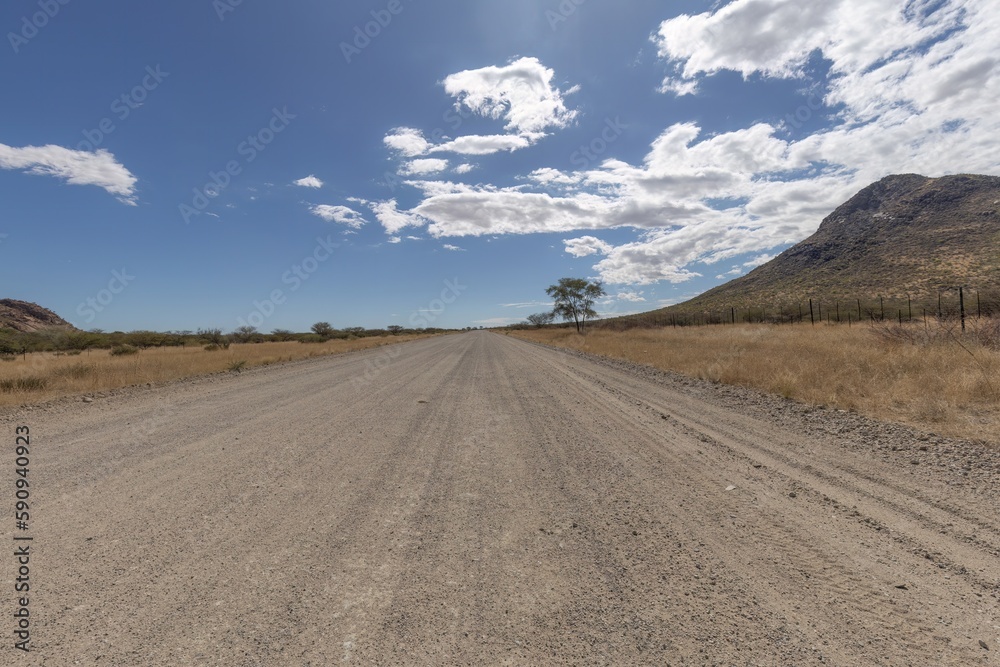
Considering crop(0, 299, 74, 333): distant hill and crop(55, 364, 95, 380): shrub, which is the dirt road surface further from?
crop(0, 299, 74, 333): distant hill

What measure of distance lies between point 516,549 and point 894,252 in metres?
77.0

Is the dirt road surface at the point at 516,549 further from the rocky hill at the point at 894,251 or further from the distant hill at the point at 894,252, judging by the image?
the distant hill at the point at 894,252

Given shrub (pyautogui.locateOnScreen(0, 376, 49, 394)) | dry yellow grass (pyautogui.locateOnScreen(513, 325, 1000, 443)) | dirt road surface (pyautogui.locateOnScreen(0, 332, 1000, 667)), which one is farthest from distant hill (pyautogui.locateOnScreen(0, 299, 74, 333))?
→ dry yellow grass (pyautogui.locateOnScreen(513, 325, 1000, 443))

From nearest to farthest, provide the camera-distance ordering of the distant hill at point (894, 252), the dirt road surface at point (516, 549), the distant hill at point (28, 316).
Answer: the dirt road surface at point (516, 549), the distant hill at point (894, 252), the distant hill at point (28, 316)

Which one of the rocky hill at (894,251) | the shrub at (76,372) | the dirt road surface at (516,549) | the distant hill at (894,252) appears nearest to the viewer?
the dirt road surface at (516,549)

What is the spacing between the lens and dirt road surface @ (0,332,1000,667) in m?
2.09

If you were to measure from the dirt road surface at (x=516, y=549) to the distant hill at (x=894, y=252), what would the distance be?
45.6 m

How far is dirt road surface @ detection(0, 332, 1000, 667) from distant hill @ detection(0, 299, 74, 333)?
82.1 m

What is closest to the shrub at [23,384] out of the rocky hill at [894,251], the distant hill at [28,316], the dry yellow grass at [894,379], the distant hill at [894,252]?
the dry yellow grass at [894,379]

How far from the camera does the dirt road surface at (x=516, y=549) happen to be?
2.09 m

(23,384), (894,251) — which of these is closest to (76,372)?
(23,384)

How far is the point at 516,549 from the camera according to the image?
3055 mm

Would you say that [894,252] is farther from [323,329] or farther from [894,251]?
[323,329]

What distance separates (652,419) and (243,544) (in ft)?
20.1
